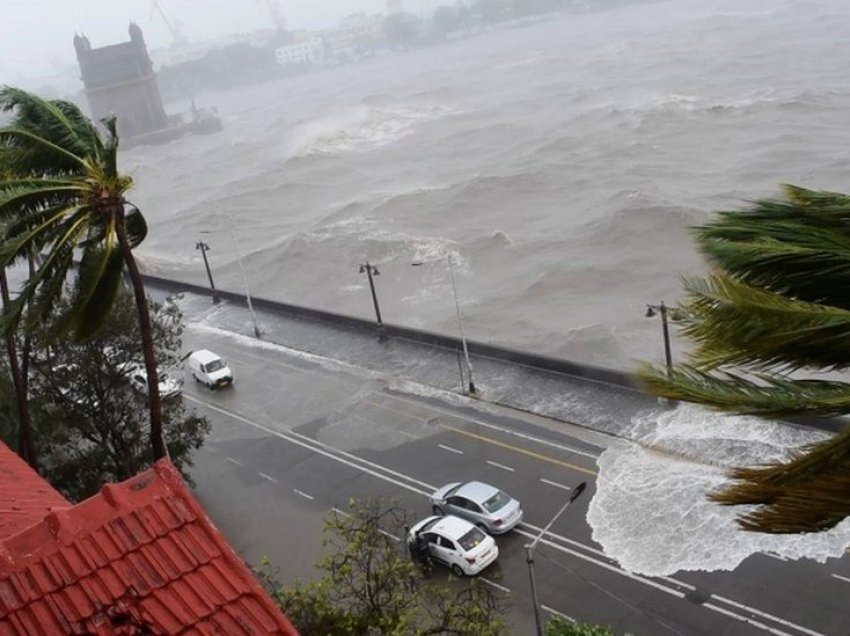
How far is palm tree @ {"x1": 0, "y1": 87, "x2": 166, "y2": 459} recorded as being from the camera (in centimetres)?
1460

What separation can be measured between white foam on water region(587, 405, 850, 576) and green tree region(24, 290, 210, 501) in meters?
12.4

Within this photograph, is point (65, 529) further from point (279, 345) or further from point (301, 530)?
point (279, 345)

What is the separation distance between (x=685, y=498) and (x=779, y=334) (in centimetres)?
1836

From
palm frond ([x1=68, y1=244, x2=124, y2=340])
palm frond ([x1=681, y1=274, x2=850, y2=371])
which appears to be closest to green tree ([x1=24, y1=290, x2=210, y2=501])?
palm frond ([x1=68, y1=244, x2=124, y2=340])

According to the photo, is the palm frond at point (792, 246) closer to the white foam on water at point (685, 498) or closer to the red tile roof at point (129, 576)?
the red tile roof at point (129, 576)

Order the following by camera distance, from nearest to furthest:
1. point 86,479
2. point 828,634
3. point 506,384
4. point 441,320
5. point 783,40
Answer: point 828,634 < point 86,479 < point 506,384 < point 441,320 < point 783,40

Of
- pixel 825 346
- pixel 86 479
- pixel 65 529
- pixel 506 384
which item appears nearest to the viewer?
pixel 65 529

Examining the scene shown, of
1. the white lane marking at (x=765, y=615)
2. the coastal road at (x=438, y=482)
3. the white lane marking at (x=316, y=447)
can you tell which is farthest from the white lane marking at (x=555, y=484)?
the white lane marking at (x=765, y=615)

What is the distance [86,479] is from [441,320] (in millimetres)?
27129

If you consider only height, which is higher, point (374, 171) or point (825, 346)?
point (825, 346)

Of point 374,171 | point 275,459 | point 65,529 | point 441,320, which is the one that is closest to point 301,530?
point 275,459

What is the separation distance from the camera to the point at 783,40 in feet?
432

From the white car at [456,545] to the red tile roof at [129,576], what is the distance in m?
15.7

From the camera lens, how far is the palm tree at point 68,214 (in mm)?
14602
